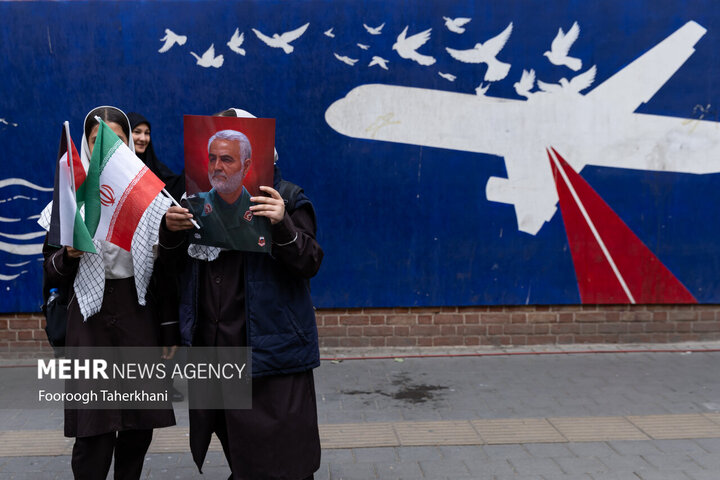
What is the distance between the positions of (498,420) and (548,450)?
64 cm

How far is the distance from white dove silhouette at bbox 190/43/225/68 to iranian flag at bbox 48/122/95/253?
12.4 ft

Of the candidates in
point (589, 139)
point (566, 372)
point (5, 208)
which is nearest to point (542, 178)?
point (589, 139)

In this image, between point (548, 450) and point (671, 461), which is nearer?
point (671, 461)

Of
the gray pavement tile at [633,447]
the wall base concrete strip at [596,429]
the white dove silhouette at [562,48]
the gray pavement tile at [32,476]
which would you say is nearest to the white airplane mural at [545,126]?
the white dove silhouette at [562,48]

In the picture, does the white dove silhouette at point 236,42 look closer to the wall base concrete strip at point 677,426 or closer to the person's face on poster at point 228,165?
the person's face on poster at point 228,165

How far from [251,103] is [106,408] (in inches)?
160

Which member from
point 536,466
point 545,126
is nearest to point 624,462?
point 536,466

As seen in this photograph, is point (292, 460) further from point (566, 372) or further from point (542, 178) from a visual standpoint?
point (542, 178)

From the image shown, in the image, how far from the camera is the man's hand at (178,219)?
3.05 metres

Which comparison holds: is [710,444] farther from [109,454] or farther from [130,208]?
[130,208]

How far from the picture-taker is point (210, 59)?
679cm

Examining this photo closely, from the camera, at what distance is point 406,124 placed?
6910 mm

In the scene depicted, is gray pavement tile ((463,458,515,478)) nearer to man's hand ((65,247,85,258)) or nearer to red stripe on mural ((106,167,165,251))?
red stripe on mural ((106,167,165,251))

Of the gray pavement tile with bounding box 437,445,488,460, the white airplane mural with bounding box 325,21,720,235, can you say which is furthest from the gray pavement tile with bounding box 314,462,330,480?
the white airplane mural with bounding box 325,21,720,235
